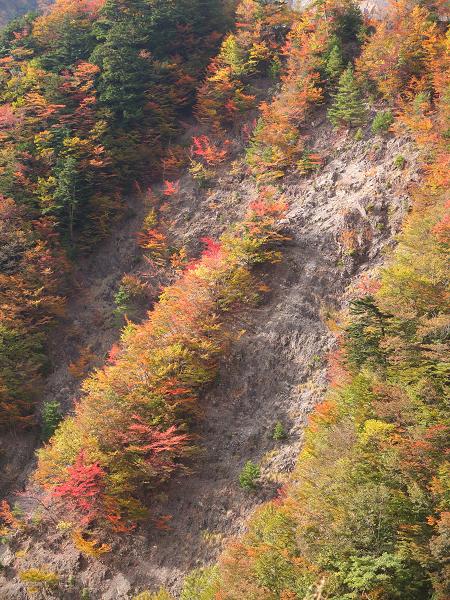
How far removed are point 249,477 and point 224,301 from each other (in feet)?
29.0

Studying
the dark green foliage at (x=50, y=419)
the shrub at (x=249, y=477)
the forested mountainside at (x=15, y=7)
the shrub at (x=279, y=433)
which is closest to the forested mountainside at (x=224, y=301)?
the dark green foliage at (x=50, y=419)

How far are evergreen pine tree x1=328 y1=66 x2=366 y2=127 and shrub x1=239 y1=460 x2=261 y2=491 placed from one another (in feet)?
76.3

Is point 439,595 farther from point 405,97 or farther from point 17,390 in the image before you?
point 405,97

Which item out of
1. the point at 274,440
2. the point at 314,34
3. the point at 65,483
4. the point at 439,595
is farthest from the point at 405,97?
the point at 65,483

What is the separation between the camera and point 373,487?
13.3 metres

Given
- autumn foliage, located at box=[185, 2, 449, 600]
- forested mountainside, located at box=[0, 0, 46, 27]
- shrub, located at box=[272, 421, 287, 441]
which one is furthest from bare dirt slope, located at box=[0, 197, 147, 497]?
forested mountainside, located at box=[0, 0, 46, 27]

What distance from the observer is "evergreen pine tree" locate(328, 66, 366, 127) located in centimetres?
3006

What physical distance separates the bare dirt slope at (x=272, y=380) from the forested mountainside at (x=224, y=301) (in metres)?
0.12

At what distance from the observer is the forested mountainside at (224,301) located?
1477 centimetres

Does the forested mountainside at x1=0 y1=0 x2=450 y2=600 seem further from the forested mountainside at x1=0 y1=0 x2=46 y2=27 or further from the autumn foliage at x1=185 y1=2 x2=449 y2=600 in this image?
the forested mountainside at x1=0 y1=0 x2=46 y2=27

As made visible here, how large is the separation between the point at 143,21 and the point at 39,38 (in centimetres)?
943

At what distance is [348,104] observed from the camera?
30.1 m

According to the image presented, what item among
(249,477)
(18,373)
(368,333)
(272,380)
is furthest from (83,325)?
(368,333)

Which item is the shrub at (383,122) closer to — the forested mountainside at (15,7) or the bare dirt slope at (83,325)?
the bare dirt slope at (83,325)
